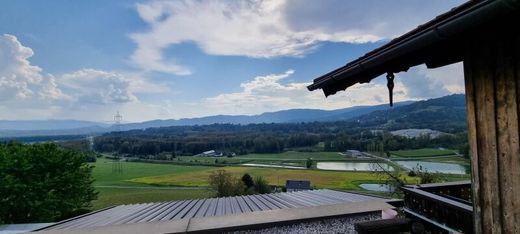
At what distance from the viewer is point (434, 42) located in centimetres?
140

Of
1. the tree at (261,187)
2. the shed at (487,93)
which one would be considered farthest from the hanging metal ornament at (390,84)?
the tree at (261,187)

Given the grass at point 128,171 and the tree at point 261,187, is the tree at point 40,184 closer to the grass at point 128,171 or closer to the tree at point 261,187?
the tree at point 261,187

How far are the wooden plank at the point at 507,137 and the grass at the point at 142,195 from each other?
26.3 metres

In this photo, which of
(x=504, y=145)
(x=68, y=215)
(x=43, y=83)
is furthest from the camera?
(x=43, y=83)

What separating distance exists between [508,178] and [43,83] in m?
31.5

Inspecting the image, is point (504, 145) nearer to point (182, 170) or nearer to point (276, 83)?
point (276, 83)

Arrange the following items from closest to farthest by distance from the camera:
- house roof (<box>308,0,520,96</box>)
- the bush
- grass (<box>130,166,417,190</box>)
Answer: house roof (<box>308,0,520,96</box>) < the bush < grass (<box>130,166,417,190</box>)

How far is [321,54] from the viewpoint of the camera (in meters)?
32.3

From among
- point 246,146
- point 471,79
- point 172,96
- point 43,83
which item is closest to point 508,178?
point 471,79

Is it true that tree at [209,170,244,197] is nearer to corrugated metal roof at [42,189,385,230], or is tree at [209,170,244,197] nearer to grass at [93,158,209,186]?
Result: grass at [93,158,209,186]

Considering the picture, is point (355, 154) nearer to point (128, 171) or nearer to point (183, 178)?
point (183, 178)

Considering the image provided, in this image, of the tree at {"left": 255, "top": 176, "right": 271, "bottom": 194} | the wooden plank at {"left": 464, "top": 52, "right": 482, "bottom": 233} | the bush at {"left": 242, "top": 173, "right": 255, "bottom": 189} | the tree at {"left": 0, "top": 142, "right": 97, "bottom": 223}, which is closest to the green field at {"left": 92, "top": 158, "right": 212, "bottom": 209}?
the bush at {"left": 242, "top": 173, "right": 255, "bottom": 189}

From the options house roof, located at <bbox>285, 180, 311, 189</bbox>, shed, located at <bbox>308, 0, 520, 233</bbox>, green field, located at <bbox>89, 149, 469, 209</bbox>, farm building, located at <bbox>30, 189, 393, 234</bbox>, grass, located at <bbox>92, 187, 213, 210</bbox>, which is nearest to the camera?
shed, located at <bbox>308, 0, 520, 233</bbox>

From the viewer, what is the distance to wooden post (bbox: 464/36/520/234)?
160cm
